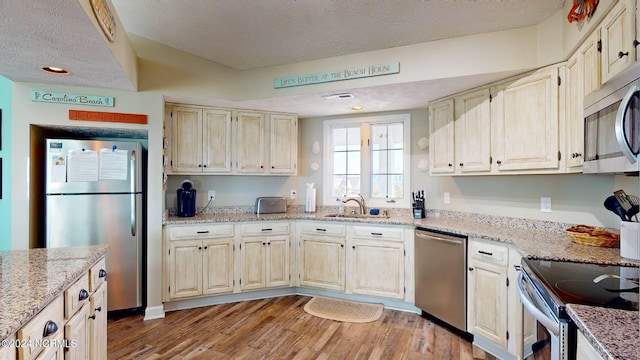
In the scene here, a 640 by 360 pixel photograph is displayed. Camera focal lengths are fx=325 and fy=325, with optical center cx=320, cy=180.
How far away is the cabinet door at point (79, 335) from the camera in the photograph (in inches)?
54.1

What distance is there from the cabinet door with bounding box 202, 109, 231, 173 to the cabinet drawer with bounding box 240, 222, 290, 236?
0.70m

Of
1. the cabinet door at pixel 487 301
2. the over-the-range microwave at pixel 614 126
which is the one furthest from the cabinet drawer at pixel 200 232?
the over-the-range microwave at pixel 614 126

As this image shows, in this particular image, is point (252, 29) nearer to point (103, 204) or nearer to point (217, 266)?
point (103, 204)

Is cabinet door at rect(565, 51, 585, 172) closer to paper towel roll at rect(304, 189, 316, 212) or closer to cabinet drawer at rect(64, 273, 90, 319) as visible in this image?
paper towel roll at rect(304, 189, 316, 212)

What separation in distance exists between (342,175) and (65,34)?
296 cm

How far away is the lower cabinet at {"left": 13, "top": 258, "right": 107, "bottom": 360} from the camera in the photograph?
3.48 ft

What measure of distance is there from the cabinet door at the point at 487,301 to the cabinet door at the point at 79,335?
2516 mm

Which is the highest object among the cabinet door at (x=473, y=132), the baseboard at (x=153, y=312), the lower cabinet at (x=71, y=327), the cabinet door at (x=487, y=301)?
the cabinet door at (x=473, y=132)

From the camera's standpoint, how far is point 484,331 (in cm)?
244

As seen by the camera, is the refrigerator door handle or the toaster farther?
the toaster

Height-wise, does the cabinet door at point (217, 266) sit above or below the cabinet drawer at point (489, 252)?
below

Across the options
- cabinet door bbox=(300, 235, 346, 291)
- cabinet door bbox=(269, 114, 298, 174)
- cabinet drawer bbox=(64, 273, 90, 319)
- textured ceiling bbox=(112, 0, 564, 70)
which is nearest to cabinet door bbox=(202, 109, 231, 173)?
cabinet door bbox=(269, 114, 298, 174)

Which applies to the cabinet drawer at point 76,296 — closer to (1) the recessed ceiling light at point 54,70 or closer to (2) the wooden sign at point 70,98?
(1) the recessed ceiling light at point 54,70

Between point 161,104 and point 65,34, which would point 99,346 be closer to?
point 65,34
